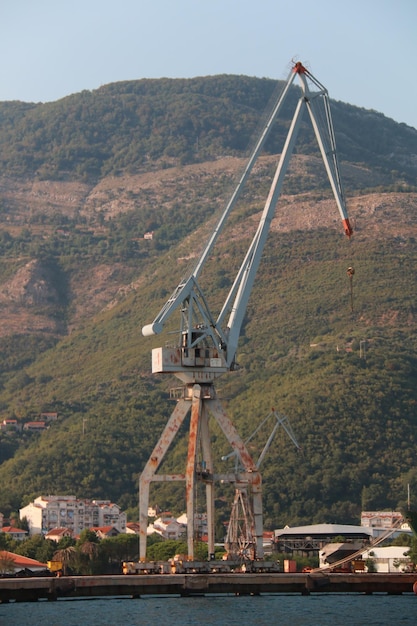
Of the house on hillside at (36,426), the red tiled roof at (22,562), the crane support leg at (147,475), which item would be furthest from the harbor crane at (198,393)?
the house on hillside at (36,426)

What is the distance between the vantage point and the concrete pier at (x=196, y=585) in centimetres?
7706

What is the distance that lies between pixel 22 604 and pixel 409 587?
20082 millimetres

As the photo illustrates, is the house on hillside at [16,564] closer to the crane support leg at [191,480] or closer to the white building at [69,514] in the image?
the crane support leg at [191,480]

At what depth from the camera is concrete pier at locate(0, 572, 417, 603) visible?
3034 inches

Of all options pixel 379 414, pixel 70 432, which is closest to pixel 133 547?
pixel 379 414

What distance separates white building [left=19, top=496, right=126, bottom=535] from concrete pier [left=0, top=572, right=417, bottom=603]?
259ft

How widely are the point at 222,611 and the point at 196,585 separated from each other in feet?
17.3

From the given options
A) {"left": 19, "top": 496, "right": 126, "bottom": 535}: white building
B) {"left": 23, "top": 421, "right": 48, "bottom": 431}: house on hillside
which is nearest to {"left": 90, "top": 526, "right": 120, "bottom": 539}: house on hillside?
{"left": 19, "top": 496, "right": 126, "bottom": 535}: white building

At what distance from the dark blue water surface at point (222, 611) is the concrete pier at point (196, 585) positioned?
54cm

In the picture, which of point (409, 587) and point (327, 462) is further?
point (327, 462)

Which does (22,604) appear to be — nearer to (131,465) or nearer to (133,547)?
(133,547)

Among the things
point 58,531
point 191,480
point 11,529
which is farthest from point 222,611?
point 11,529

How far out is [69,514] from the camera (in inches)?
6432

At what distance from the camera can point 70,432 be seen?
608ft
